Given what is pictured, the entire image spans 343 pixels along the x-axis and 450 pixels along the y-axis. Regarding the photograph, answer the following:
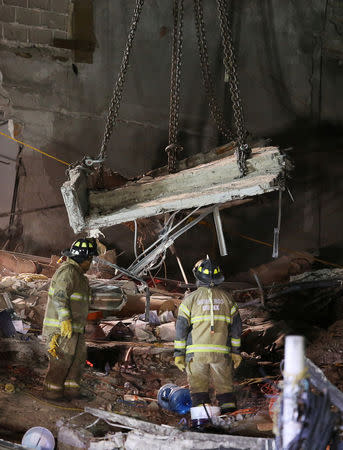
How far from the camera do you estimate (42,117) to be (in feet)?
39.6

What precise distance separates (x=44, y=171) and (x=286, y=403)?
10.4m

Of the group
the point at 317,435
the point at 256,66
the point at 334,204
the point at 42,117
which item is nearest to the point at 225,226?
the point at 334,204

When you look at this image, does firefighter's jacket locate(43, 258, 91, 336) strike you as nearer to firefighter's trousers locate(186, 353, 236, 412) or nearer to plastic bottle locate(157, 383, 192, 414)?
plastic bottle locate(157, 383, 192, 414)

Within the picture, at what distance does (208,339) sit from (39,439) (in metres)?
1.99

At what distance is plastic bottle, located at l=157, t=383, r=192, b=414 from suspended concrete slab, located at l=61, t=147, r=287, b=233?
2158mm

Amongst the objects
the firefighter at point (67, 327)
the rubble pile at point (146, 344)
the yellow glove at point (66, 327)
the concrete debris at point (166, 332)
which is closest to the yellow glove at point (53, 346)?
the firefighter at point (67, 327)

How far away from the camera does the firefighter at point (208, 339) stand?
548 cm

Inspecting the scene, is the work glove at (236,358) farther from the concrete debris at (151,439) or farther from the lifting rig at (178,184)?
the concrete debris at (151,439)

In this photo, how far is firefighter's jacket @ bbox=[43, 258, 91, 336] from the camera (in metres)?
5.86

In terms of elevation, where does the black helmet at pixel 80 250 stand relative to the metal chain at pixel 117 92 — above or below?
below

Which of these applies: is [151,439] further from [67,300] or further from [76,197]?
[76,197]

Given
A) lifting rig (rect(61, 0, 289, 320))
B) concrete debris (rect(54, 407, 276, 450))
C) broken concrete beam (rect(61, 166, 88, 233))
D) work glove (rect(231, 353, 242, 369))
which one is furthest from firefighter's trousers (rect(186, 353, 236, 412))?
broken concrete beam (rect(61, 166, 88, 233))

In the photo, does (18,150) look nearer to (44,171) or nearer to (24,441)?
(44,171)

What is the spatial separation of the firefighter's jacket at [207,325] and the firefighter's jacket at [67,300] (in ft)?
4.08
